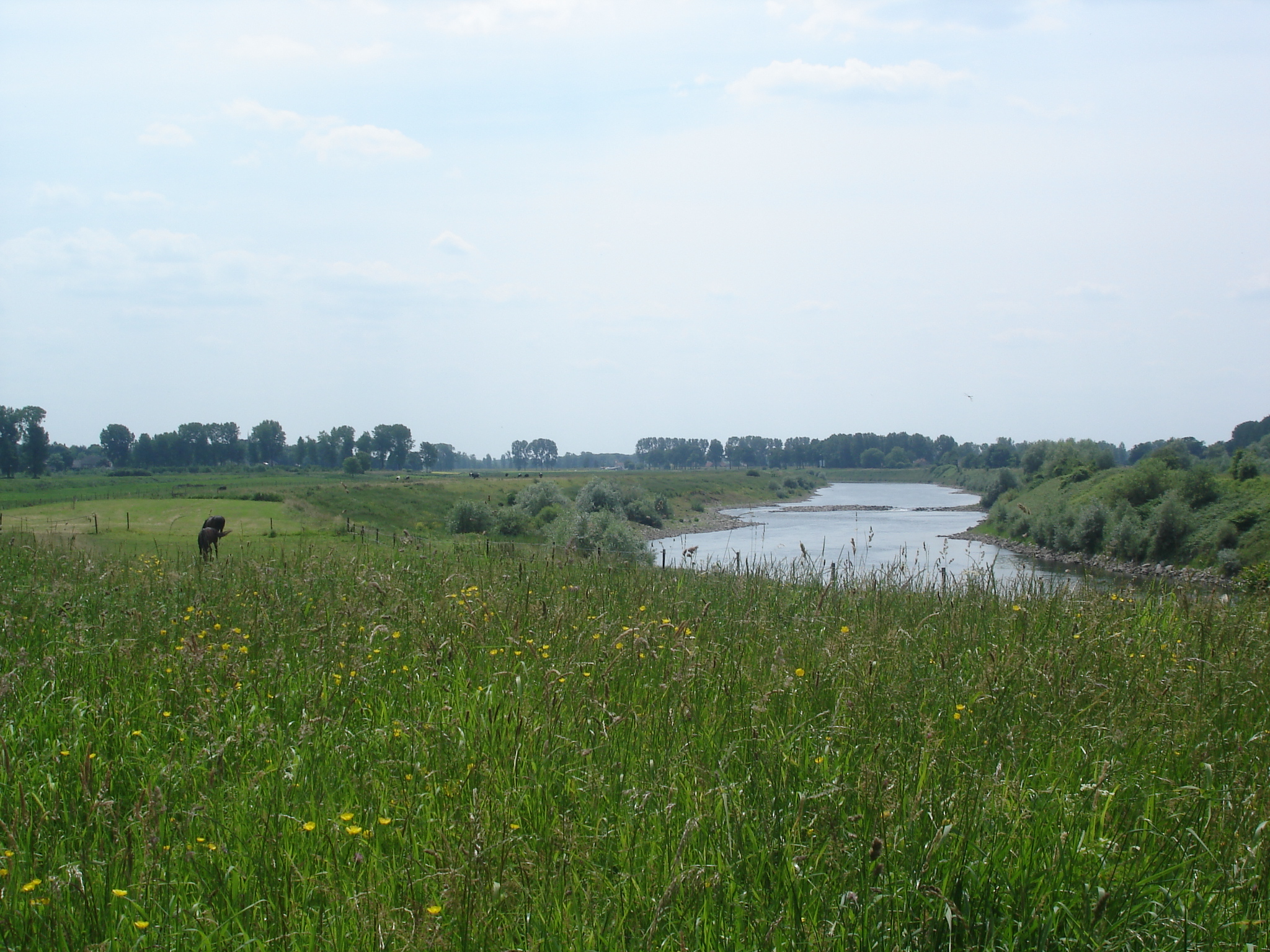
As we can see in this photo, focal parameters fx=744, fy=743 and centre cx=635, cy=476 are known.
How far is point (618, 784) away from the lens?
3.10 meters

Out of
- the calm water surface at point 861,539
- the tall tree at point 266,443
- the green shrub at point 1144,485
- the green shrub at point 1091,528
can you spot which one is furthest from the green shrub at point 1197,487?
the tall tree at point 266,443

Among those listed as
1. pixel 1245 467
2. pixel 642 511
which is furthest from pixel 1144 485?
pixel 642 511

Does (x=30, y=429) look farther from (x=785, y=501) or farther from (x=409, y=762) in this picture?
(x=409, y=762)

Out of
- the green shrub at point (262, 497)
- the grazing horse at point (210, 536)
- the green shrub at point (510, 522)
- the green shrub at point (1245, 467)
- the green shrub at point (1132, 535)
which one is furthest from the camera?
the green shrub at point (1245, 467)

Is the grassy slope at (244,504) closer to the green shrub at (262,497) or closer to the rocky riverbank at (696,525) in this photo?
the green shrub at (262,497)

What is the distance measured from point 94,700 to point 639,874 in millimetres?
3278

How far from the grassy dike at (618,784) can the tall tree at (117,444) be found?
15461 centimetres

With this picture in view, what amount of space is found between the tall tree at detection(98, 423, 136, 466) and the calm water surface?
110 meters

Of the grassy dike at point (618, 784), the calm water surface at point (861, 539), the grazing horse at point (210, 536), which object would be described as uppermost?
the grazing horse at point (210, 536)

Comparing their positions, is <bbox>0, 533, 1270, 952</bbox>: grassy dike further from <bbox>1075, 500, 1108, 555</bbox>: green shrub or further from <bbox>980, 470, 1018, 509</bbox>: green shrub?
<bbox>980, 470, 1018, 509</bbox>: green shrub

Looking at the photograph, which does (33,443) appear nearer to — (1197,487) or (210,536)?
(210,536)

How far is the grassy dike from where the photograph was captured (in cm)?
225

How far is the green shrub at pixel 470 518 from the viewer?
46156 mm

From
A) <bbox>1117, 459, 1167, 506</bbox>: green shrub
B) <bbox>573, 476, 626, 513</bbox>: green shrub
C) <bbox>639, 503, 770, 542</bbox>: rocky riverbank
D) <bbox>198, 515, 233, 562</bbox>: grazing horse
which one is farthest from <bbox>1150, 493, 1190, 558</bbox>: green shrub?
<bbox>198, 515, 233, 562</bbox>: grazing horse
